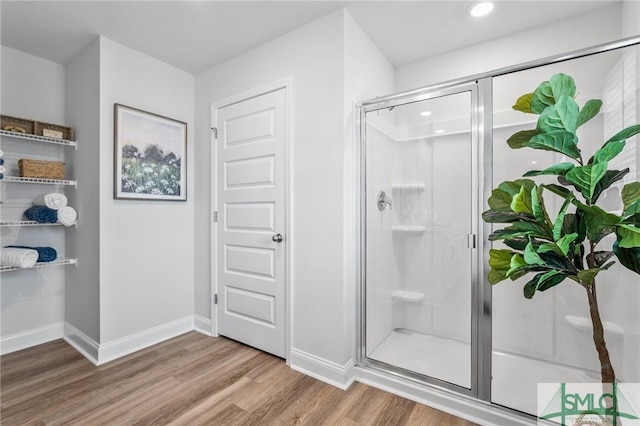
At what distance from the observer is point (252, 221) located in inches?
101

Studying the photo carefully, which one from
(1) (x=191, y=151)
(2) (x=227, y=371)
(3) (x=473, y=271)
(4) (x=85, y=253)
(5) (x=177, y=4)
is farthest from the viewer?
(1) (x=191, y=151)

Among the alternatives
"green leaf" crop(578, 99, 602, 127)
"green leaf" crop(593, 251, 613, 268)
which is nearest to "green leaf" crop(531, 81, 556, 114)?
"green leaf" crop(578, 99, 602, 127)

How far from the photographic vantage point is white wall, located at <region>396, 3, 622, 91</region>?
207 cm

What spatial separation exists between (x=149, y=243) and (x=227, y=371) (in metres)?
1.28

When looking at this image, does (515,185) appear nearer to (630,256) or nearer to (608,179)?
(608,179)

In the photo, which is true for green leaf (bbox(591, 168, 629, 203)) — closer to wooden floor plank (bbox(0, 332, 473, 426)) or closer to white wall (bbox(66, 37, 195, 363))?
wooden floor plank (bbox(0, 332, 473, 426))

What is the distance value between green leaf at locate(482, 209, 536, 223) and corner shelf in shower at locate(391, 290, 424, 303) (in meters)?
1.03

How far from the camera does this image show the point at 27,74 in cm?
260

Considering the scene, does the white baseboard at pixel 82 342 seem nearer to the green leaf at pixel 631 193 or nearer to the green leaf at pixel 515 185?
the green leaf at pixel 515 185

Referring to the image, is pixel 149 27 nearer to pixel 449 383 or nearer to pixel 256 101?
pixel 256 101

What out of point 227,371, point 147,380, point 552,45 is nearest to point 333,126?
point 552,45

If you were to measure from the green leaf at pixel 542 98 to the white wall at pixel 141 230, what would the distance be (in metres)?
2.74

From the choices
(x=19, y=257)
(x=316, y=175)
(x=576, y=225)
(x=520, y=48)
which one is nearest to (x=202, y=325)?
(x=19, y=257)

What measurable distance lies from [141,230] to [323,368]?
73.6 inches
